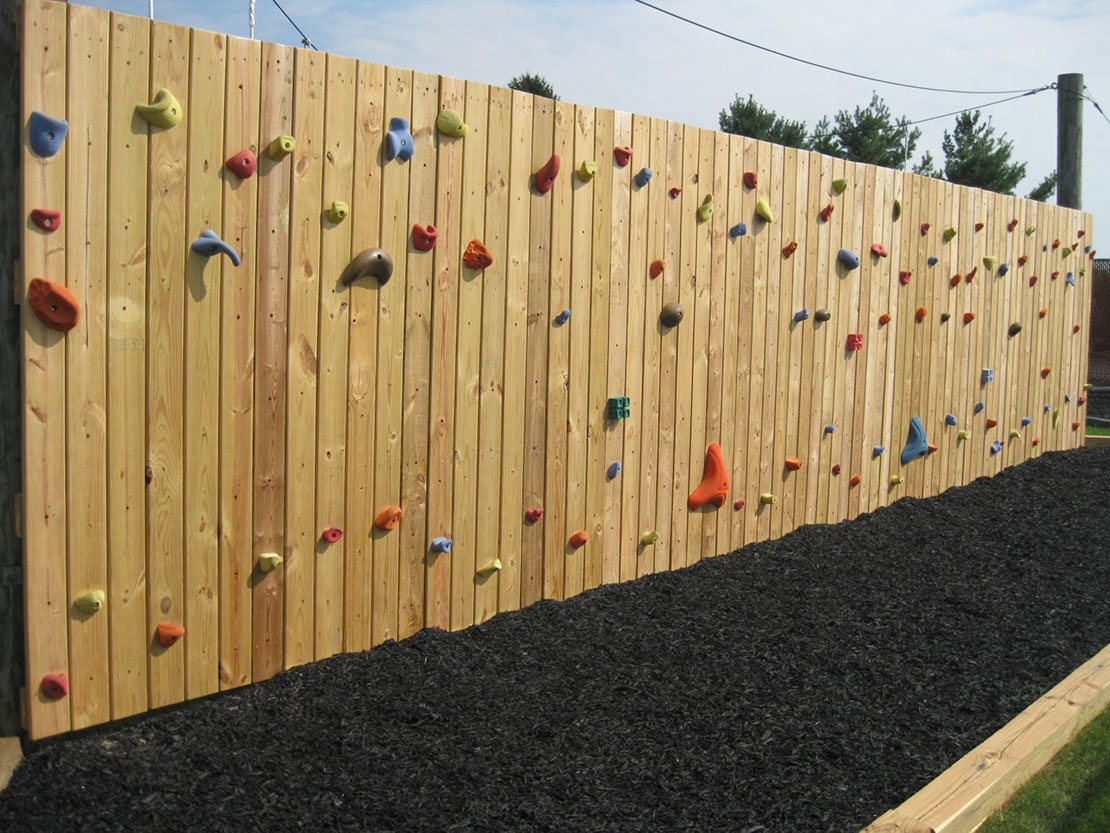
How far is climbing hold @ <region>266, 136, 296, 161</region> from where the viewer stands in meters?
3.19

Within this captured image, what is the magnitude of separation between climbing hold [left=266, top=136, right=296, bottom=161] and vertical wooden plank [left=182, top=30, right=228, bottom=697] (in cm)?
17

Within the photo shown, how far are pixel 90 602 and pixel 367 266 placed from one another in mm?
1437

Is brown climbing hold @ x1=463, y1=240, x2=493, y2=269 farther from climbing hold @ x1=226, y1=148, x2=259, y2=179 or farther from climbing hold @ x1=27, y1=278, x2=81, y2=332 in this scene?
climbing hold @ x1=27, y1=278, x2=81, y2=332

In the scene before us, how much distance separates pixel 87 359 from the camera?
2889 millimetres

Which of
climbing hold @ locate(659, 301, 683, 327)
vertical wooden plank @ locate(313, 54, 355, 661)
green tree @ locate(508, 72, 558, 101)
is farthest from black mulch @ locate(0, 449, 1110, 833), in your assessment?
green tree @ locate(508, 72, 558, 101)

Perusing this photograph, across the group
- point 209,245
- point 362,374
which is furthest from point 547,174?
point 209,245

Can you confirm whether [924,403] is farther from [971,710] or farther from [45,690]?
[45,690]

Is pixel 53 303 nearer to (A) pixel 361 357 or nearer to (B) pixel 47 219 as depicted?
(B) pixel 47 219

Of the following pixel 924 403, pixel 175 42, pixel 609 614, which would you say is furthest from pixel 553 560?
pixel 924 403

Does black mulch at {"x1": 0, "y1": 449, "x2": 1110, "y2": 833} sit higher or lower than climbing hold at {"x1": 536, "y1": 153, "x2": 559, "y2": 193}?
lower

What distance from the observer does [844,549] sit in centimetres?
536

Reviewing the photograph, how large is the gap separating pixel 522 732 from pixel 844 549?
2832mm

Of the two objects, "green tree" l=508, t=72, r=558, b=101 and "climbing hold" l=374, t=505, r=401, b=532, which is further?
"green tree" l=508, t=72, r=558, b=101

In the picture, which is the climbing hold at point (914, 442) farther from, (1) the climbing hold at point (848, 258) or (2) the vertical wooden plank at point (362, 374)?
(2) the vertical wooden plank at point (362, 374)
